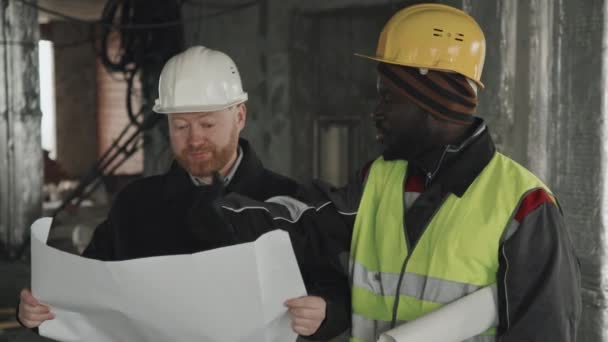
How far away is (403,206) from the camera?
2008 mm

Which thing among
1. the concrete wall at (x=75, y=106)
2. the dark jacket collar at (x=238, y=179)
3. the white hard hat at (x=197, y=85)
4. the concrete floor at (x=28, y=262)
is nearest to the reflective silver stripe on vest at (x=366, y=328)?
the dark jacket collar at (x=238, y=179)

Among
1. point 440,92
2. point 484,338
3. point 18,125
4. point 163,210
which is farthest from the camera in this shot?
point 18,125

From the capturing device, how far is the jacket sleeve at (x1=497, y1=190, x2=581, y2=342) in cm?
173

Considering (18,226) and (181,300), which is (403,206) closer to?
(181,300)

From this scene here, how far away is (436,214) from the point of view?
193cm

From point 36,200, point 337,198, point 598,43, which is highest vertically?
point 598,43

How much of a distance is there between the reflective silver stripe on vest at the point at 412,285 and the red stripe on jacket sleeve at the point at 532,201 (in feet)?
0.68

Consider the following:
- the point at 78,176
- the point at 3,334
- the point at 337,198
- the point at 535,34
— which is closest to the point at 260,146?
the point at 3,334

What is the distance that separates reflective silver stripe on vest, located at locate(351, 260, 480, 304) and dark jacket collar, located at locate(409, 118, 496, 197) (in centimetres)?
23

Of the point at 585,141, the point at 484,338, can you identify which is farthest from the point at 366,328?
the point at 585,141

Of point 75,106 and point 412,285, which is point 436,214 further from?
point 75,106

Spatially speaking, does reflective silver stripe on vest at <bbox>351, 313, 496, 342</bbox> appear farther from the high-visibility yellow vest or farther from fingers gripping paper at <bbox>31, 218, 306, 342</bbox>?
fingers gripping paper at <bbox>31, 218, 306, 342</bbox>

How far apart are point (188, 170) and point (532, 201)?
3.61 feet

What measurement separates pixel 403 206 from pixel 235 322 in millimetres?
534
